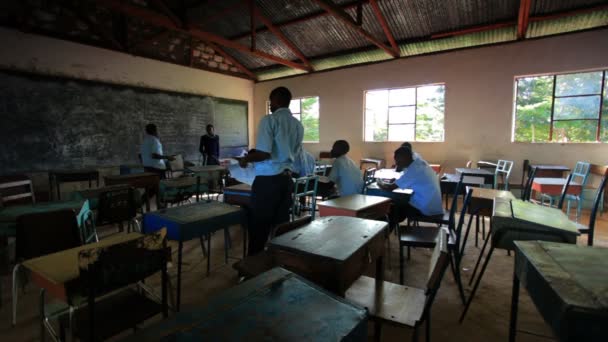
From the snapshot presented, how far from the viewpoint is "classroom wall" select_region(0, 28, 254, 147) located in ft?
17.3

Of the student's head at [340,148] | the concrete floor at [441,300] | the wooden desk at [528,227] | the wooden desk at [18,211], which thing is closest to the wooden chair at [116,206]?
the wooden desk at [18,211]

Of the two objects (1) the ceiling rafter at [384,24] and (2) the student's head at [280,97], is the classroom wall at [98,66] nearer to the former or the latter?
(1) the ceiling rafter at [384,24]

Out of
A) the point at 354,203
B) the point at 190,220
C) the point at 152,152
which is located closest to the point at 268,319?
the point at 190,220

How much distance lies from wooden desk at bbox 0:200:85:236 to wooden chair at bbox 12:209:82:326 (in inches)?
8.0

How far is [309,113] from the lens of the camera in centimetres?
893

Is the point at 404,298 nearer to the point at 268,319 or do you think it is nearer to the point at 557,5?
the point at 268,319

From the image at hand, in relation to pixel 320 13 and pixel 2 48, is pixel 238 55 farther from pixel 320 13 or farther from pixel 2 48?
pixel 2 48

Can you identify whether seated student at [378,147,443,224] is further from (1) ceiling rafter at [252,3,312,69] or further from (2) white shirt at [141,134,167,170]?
(1) ceiling rafter at [252,3,312,69]

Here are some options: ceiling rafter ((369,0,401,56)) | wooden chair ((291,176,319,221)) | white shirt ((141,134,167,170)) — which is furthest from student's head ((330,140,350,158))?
ceiling rafter ((369,0,401,56))

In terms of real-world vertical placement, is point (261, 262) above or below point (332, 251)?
below

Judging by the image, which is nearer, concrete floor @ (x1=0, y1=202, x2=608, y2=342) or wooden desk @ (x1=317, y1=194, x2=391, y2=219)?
concrete floor @ (x1=0, y1=202, x2=608, y2=342)

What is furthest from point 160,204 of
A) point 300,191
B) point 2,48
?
point 2,48

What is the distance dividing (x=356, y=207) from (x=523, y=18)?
17.1ft

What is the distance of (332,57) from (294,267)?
732 centimetres
